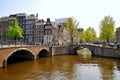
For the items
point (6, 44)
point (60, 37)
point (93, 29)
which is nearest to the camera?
point (6, 44)

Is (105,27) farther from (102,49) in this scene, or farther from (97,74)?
(97,74)

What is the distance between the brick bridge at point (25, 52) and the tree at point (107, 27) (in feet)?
44.9

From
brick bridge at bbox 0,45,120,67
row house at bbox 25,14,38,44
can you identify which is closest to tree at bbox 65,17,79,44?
brick bridge at bbox 0,45,120,67

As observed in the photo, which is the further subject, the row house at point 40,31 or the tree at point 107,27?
the row house at point 40,31

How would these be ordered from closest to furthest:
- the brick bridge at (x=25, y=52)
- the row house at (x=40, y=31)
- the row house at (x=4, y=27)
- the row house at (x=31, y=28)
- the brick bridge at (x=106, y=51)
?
the brick bridge at (x=25, y=52), the brick bridge at (x=106, y=51), the row house at (x=40, y=31), the row house at (x=31, y=28), the row house at (x=4, y=27)

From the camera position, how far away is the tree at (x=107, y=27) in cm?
6606

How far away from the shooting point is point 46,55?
59.3 metres

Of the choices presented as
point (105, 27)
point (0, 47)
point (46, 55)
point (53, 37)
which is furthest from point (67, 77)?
point (53, 37)

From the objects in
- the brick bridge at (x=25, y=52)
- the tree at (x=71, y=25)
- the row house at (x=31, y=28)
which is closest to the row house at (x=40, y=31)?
the row house at (x=31, y=28)

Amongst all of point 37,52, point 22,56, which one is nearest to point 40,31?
point 22,56

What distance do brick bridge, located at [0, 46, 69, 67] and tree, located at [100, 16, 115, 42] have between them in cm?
1369

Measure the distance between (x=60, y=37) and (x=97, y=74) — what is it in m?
55.2

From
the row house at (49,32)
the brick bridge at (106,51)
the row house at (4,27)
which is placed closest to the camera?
the brick bridge at (106,51)

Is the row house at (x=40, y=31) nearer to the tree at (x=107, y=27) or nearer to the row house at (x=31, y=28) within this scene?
the row house at (x=31, y=28)
